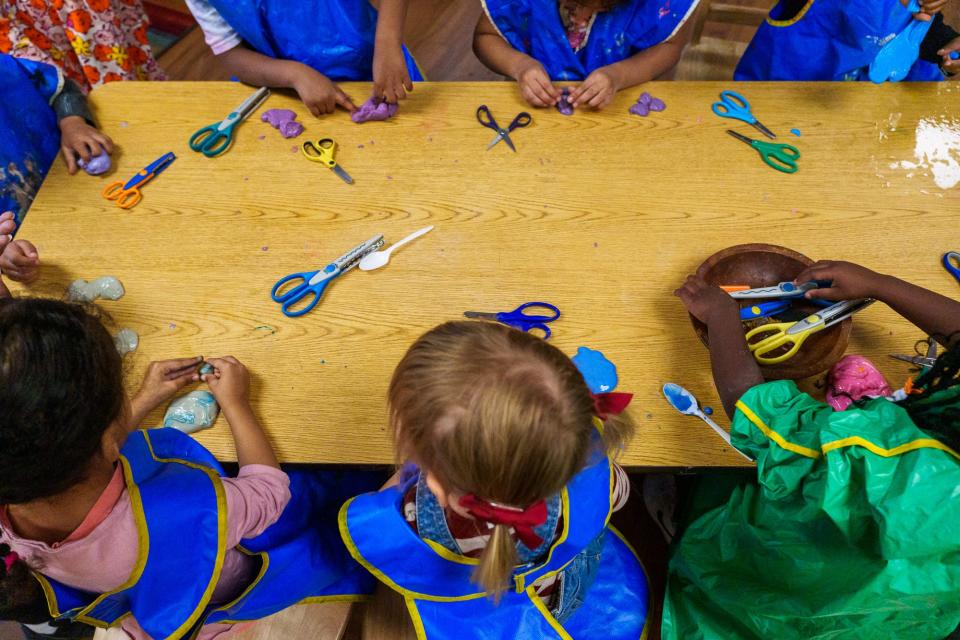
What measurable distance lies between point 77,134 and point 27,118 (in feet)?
0.77

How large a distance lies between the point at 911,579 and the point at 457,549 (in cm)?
50

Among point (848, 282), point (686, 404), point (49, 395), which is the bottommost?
point (686, 404)

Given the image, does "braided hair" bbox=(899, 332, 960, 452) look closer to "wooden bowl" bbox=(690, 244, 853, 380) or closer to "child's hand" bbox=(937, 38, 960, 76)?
"wooden bowl" bbox=(690, 244, 853, 380)

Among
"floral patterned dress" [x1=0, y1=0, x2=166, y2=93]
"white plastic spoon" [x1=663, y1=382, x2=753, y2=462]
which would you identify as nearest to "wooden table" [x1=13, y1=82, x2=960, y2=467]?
"white plastic spoon" [x1=663, y1=382, x2=753, y2=462]

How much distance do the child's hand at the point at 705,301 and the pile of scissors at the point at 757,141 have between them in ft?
1.03

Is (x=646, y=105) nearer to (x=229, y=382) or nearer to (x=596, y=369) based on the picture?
(x=596, y=369)

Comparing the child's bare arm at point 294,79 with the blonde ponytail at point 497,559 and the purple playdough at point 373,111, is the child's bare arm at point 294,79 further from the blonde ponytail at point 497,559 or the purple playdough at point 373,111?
the blonde ponytail at point 497,559

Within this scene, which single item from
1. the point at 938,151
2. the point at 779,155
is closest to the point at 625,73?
the point at 779,155

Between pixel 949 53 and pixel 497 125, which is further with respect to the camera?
pixel 949 53

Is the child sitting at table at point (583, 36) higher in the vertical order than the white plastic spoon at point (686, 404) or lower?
higher

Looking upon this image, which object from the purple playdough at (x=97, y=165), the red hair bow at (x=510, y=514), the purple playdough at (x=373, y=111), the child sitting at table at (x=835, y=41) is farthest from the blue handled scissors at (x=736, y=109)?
the purple playdough at (x=97, y=165)

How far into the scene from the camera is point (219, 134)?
1068mm

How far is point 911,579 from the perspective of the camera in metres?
0.67

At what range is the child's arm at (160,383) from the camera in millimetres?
804
